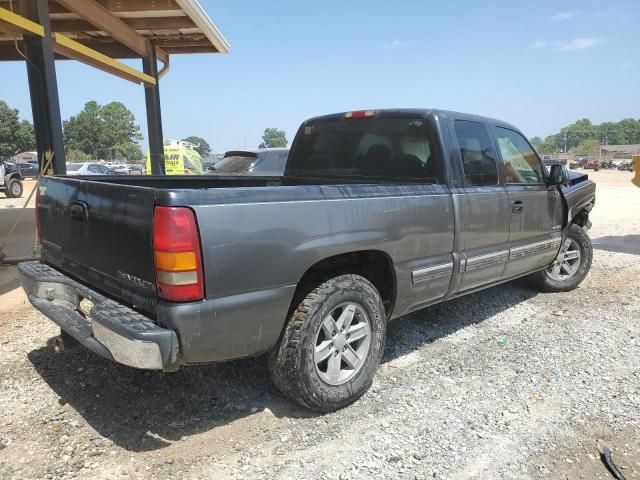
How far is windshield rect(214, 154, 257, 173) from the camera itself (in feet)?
29.9

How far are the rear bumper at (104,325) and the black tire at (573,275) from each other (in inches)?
175

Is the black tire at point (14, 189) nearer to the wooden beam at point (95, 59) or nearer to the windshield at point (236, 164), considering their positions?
the wooden beam at point (95, 59)

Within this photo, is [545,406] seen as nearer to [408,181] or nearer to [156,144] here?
[408,181]

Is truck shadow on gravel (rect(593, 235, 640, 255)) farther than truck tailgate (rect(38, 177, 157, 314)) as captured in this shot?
Yes

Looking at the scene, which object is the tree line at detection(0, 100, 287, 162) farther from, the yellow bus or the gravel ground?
the gravel ground

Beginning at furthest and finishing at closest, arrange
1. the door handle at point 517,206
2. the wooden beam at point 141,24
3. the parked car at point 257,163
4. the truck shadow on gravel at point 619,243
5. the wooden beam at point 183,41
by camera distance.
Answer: the wooden beam at point 183,41 < the wooden beam at point 141,24 < the parked car at point 257,163 < the truck shadow on gravel at point 619,243 < the door handle at point 517,206

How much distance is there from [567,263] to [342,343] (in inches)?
147

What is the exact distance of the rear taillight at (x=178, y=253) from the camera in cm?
238

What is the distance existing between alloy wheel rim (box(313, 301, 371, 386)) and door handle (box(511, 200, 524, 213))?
1.89 meters

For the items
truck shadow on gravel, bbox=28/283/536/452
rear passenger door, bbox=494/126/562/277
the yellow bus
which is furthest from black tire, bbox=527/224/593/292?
the yellow bus

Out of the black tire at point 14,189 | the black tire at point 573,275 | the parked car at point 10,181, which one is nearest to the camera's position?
the black tire at point 573,275

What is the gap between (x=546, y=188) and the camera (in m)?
4.86

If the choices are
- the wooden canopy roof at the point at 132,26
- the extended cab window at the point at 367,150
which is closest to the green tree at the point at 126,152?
the wooden canopy roof at the point at 132,26

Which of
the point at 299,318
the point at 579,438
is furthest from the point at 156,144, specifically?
the point at 579,438
